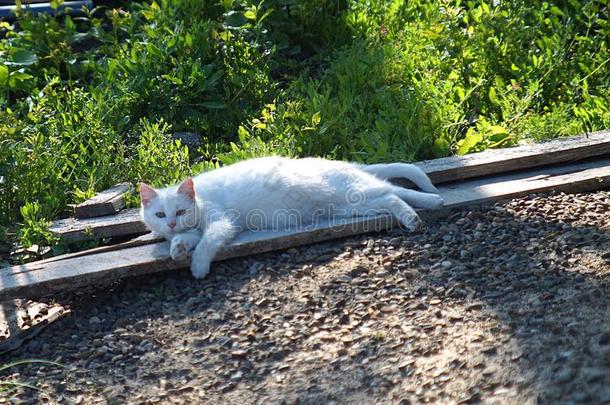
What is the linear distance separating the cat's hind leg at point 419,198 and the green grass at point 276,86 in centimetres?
70

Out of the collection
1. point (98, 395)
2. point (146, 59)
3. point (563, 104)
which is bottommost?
point (98, 395)

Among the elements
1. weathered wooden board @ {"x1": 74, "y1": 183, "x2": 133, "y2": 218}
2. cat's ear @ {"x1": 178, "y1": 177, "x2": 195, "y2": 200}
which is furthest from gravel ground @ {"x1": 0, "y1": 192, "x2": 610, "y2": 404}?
weathered wooden board @ {"x1": 74, "y1": 183, "x2": 133, "y2": 218}

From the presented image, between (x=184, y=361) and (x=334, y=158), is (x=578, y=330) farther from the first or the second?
(x=334, y=158)

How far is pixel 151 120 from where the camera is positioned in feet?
20.9

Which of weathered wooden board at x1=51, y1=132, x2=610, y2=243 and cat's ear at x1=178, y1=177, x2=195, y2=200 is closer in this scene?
cat's ear at x1=178, y1=177, x2=195, y2=200

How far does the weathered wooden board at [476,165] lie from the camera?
479 centimetres

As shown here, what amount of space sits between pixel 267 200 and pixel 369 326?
1101 millimetres

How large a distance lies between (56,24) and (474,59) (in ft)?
11.6

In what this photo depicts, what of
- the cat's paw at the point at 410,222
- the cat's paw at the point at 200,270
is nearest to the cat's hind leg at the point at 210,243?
the cat's paw at the point at 200,270

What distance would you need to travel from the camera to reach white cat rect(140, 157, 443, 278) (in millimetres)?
4391

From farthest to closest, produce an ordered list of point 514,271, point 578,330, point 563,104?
point 563,104 → point 514,271 → point 578,330

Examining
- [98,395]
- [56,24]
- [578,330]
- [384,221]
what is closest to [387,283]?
[384,221]

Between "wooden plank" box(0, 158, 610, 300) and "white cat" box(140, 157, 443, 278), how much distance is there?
9cm

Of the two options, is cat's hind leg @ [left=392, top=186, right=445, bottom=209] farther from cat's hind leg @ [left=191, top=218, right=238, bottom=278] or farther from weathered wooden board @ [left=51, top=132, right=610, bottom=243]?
cat's hind leg @ [left=191, top=218, right=238, bottom=278]
